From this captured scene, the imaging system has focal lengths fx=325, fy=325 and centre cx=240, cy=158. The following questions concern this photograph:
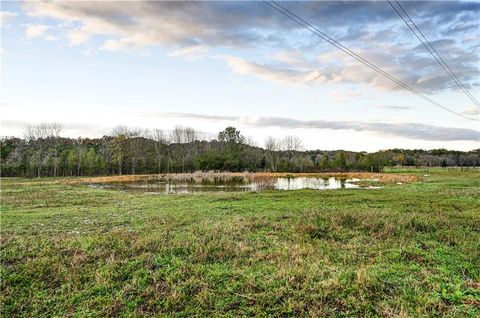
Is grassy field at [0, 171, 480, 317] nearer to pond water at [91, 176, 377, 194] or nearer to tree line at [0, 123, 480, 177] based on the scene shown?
pond water at [91, 176, 377, 194]

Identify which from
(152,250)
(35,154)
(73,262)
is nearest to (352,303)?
(152,250)

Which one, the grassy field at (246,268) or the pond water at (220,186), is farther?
the pond water at (220,186)

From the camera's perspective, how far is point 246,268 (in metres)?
6.77

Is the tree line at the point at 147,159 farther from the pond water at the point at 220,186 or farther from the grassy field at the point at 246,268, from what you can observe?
the grassy field at the point at 246,268

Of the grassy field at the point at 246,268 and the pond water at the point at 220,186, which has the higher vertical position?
the grassy field at the point at 246,268

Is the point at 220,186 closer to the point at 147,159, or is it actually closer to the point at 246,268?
the point at 246,268

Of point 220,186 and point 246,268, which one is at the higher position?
point 246,268

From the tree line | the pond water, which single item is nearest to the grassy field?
the pond water

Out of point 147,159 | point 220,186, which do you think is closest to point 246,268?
point 220,186

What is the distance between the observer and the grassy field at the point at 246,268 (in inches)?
210

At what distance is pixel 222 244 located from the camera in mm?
8234

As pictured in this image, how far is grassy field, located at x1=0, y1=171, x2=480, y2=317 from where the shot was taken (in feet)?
17.5

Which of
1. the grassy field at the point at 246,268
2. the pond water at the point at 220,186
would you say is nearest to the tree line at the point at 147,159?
the pond water at the point at 220,186

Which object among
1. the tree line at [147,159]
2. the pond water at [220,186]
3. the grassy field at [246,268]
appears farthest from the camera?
the tree line at [147,159]
